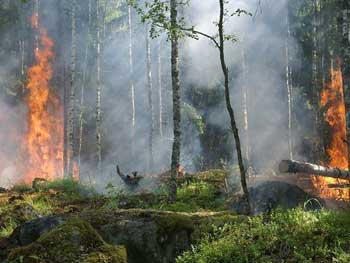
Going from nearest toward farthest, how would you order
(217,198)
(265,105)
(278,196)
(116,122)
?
1. (278,196)
2. (217,198)
3. (265,105)
4. (116,122)

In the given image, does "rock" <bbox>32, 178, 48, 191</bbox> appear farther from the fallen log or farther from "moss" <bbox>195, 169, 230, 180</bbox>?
the fallen log

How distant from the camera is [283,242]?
230 inches

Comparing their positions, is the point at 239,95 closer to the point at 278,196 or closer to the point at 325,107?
the point at 325,107

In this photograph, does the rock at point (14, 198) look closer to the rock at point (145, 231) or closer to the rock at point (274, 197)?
the rock at point (145, 231)

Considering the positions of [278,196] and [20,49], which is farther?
[20,49]

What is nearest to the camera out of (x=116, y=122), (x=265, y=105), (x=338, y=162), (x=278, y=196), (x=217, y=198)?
(x=278, y=196)

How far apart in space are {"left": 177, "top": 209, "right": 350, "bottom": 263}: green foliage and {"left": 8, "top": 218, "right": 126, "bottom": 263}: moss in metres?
1.47

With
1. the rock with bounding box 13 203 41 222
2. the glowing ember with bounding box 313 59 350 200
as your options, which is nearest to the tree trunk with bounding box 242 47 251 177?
the glowing ember with bounding box 313 59 350 200

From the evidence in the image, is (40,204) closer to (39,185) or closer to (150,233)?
(39,185)

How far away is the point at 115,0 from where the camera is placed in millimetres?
38406

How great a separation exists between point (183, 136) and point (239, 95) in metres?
5.66

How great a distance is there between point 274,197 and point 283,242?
6.61 m

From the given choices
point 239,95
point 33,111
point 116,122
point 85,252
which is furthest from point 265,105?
point 85,252

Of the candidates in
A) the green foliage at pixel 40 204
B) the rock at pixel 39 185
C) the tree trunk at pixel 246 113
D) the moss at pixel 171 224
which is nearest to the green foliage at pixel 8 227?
the green foliage at pixel 40 204
